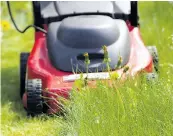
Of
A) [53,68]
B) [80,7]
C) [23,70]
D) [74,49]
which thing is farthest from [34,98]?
[80,7]

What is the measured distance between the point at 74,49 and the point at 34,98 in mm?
428

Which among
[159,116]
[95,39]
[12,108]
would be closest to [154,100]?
[159,116]

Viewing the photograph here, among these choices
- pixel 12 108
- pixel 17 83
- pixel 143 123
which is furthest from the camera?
pixel 17 83

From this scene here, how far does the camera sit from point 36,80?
157 inches

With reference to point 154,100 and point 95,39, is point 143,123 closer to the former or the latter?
point 154,100

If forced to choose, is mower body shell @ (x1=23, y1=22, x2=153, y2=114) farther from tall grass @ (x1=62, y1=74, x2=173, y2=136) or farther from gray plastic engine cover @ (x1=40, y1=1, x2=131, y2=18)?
tall grass @ (x1=62, y1=74, x2=173, y2=136)

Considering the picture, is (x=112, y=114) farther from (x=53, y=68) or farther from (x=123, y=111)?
(x=53, y=68)

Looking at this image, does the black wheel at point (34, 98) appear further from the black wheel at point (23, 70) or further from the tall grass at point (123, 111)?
the tall grass at point (123, 111)

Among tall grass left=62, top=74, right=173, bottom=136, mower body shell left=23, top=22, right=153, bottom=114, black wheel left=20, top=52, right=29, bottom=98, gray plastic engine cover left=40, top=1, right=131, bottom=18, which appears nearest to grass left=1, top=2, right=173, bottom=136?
tall grass left=62, top=74, right=173, bottom=136

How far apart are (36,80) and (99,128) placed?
1297mm

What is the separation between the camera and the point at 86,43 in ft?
13.4

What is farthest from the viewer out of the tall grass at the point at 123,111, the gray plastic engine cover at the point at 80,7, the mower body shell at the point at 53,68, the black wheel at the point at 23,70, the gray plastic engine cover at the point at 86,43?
the black wheel at the point at 23,70

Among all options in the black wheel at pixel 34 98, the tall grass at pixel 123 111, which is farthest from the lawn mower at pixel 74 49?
the tall grass at pixel 123 111

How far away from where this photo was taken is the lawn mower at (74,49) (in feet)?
12.9
